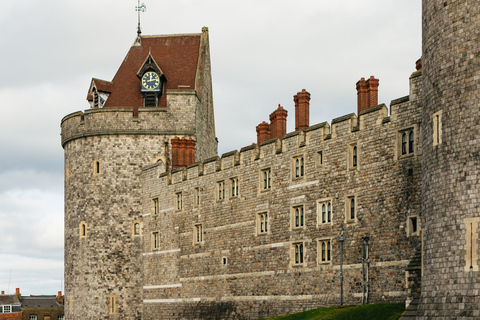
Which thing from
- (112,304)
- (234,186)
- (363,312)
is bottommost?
(112,304)

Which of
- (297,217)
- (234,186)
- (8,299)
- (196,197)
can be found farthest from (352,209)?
(8,299)

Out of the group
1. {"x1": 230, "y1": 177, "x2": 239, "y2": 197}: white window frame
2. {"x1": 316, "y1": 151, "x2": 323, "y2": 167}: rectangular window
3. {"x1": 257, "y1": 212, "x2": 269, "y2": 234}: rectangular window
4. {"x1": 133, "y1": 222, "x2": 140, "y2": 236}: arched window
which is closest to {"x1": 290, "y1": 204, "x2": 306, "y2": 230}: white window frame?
{"x1": 257, "y1": 212, "x2": 269, "y2": 234}: rectangular window

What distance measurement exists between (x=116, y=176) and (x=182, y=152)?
4.90 m

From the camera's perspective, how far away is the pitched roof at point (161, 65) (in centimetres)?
5581

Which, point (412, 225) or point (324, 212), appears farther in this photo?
point (324, 212)

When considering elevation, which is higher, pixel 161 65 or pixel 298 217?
pixel 161 65

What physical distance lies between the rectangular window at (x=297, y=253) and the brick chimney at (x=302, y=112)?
20.0 feet

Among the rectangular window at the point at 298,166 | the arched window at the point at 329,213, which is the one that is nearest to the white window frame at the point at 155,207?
the rectangular window at the point at 298,166

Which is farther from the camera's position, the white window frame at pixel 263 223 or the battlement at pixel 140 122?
the battlement at pixel 140 122

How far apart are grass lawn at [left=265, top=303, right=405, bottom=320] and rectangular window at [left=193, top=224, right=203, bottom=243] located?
12875 mm

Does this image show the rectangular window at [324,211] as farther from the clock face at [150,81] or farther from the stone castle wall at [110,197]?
the clock face at [150,81]

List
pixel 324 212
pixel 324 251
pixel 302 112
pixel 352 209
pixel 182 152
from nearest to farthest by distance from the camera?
pixel 352 209 → pixel 324 251 → pixel 324 212 → pixel 302 112 → pixel 182 152

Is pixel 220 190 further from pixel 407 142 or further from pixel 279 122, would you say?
pixel 407 142

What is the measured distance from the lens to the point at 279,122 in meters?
41.9
